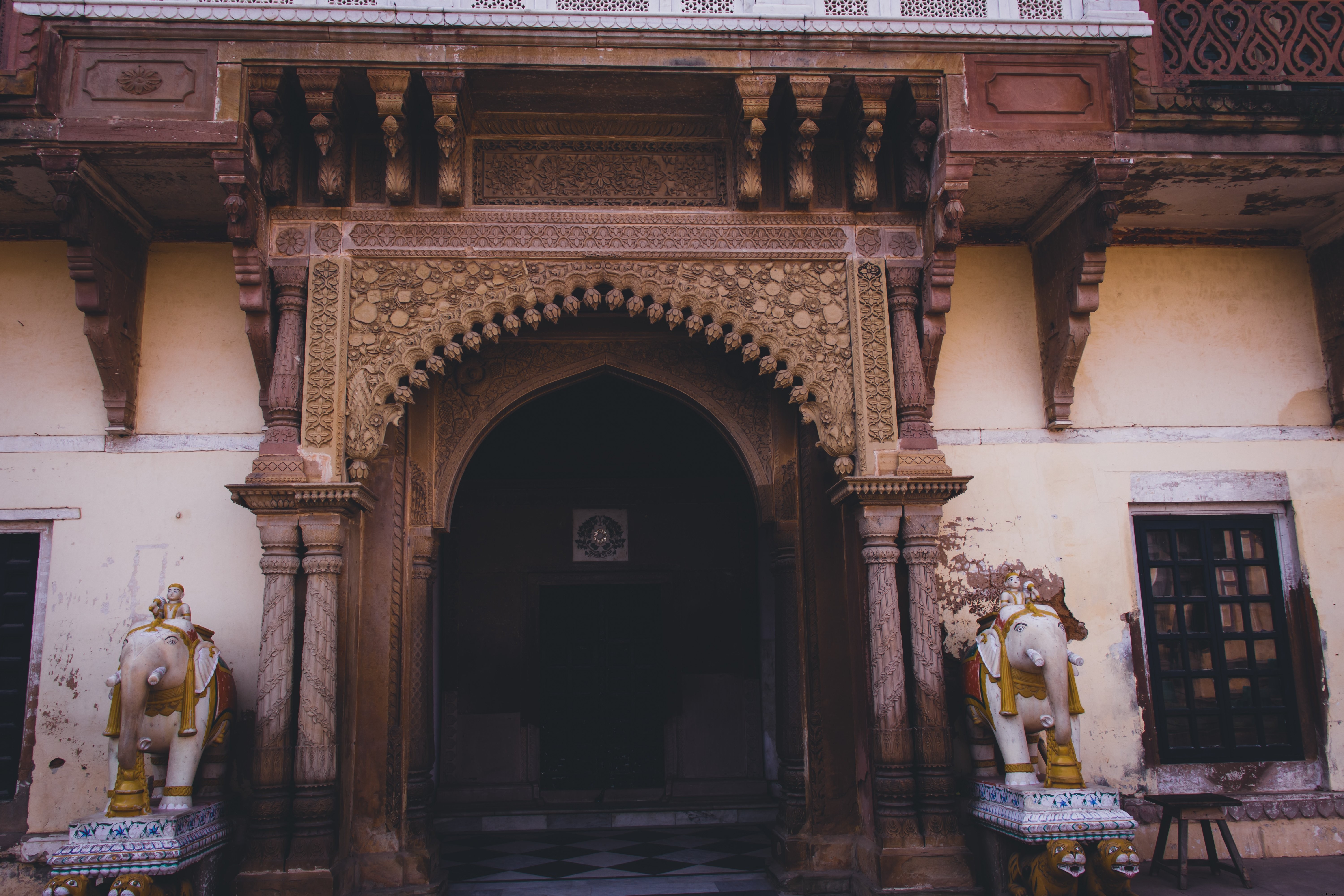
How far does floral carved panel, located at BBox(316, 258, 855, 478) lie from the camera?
5391 mm

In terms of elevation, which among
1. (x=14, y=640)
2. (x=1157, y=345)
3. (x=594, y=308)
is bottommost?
(x=14, y=640)

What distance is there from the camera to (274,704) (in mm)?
4953

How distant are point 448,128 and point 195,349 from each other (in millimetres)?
2199

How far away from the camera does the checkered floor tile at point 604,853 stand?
6.38 meters

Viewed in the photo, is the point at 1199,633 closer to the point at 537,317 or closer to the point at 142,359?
the point at 537,317

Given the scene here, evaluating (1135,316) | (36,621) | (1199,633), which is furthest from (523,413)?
(1199,633)

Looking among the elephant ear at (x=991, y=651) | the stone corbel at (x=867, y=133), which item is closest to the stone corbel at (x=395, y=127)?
the stone corbel at (x=867, y=133)

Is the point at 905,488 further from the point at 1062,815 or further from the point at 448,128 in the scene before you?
the point at 448,128

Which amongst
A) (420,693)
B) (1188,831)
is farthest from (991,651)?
(420,693)

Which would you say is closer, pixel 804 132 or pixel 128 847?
pixel 128 847

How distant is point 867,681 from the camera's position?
218 inches

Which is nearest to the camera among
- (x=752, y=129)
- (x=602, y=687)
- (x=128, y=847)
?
(x=128, y=847)

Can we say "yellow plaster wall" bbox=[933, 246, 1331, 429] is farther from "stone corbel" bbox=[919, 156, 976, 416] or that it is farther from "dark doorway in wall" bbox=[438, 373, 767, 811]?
"dark doorway in wall" bbox=[438, 373, 767, 811]

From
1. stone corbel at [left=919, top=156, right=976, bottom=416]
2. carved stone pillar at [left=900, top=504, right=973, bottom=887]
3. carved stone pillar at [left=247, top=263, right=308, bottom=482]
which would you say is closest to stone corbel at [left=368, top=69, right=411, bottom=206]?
carved stone pillar at [left=247, top=263, right=308, bottom=482]
